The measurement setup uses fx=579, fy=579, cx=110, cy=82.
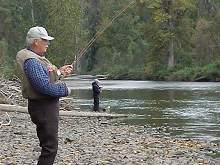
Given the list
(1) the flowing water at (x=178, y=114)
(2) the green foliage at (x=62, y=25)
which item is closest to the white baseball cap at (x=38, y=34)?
(1) the flowing water at (x=178, y=114)

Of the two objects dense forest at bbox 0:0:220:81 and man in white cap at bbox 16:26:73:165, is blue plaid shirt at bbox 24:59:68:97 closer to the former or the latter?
man in white cap at bbox 16:26:73:165

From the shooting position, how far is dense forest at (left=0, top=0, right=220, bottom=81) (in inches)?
2253

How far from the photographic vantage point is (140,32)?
7069cm

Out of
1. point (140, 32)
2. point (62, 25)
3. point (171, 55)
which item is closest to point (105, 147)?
point (62, 25)

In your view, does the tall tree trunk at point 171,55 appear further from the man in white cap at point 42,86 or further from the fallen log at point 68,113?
the man in white cap at point 42,86

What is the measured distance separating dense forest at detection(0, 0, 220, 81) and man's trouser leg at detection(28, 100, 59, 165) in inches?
1434

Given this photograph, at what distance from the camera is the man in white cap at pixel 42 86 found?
6594 millimetres

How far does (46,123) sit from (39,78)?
1.85 ft

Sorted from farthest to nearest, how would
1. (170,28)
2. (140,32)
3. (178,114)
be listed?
(140,32) → (170,28) → (178,114)

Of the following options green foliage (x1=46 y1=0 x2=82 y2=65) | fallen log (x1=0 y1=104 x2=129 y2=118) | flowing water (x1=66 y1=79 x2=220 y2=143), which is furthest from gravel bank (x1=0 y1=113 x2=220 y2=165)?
green foliage (x1=46 y1=0 x2=82 y2=65)

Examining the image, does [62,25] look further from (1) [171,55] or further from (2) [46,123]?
(2) [46,123]

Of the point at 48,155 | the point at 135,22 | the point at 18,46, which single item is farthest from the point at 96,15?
the point at 48,155

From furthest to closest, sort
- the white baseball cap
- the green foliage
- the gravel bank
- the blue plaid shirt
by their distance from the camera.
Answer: the green foliage
the gravel bank
the white baseball cap
the blue plaid shirt

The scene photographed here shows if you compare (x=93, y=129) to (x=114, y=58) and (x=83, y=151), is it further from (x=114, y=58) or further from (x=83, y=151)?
(x=114, y=58)
